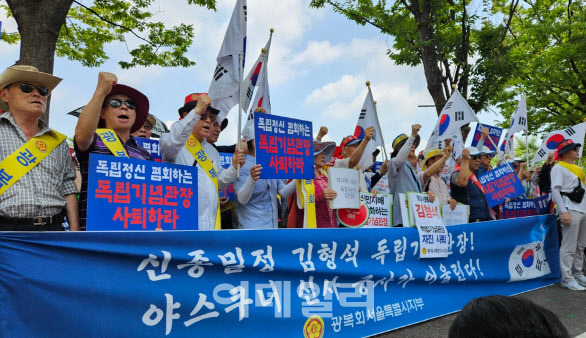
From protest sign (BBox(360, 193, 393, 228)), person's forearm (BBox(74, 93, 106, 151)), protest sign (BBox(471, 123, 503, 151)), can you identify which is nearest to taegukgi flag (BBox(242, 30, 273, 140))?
protest sign (BBox(360, 193, 393, 228))

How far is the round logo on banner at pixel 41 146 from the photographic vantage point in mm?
2729

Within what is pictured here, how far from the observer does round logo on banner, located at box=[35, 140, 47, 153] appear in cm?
273

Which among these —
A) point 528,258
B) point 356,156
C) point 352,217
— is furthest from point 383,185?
point 528,258

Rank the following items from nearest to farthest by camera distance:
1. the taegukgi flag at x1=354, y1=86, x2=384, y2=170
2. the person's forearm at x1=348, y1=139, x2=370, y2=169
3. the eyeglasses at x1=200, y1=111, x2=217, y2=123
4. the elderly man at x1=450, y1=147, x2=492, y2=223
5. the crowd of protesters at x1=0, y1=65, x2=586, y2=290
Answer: the crowd of protesters at x1=0, y1=65, x2=586, y2=290, the eyeglasses at x1=200, y1=111, x2=217, y2=123, the person's forearm at x1=348, y1=139, x2=370, y2=169, the taegukgi flag at x1=354, y1=86, x2=384, y2=170, the elderly man at x1=450, y1=147, x2=492, y2=223

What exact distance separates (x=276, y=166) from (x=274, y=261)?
0.94 m

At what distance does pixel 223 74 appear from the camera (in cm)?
440

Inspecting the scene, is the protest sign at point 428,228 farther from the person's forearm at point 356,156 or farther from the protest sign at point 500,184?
the protest sign at point 500,184

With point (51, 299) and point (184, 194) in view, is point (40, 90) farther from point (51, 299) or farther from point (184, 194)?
point (51, 299)

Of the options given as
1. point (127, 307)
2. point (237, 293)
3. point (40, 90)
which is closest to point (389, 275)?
point (237, 293)

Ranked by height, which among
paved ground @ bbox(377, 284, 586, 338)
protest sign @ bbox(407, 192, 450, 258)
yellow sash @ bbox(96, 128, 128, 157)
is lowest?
paved ground @ bbox(377, 284, 586, 338)

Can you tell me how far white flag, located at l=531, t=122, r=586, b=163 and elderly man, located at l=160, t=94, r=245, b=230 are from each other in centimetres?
617

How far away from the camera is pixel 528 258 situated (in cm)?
630

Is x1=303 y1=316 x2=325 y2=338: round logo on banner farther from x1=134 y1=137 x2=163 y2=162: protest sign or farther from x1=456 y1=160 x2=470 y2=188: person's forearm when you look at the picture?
x1=456 y1=160 x2=470 y2=188: person's forearm

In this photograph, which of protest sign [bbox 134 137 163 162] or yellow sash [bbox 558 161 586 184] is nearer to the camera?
protest sign [bbox 134 137 163 162]
